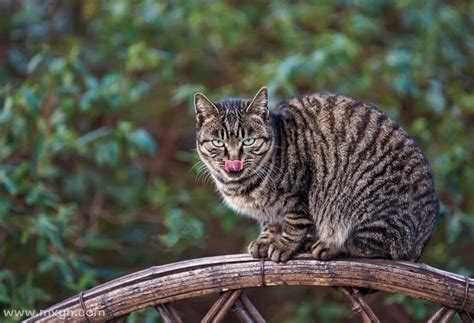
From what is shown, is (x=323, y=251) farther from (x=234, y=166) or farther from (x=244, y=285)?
(x=234, y=166)

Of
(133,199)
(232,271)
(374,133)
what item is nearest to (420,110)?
(133,199)

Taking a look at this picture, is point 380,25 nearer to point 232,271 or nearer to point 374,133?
point 374,133

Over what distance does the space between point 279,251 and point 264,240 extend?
0.22 m

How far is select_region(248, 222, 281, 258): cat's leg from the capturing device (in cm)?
264

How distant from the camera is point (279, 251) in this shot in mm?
2557

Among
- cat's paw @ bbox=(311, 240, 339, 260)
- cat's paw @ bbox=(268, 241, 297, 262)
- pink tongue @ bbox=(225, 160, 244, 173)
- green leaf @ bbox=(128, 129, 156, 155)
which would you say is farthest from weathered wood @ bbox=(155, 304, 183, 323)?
green leaf @ bbox=(128, 129, 156, 155)

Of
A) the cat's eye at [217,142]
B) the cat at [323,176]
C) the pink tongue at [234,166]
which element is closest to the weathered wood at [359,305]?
the cat at [323,176]

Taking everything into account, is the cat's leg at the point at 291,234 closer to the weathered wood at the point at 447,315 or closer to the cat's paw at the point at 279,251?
the cat's paw at the point at 279,251

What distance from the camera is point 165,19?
4.53 m

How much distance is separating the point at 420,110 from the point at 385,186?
7.01ft

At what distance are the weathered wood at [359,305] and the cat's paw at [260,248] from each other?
35cm

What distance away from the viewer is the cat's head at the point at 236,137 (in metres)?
2.78

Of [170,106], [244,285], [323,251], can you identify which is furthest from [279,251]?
[170,106]

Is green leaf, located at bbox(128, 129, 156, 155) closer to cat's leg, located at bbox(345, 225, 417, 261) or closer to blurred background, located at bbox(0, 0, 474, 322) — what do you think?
blurred background, located at bbox(0, 0, 474, 322)
